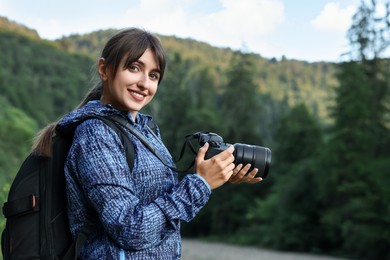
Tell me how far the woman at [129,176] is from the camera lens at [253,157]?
3 cm

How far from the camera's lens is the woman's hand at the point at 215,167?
182 cm

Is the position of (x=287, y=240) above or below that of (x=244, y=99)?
below

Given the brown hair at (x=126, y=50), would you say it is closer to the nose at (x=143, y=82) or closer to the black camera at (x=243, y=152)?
the nose at (x=143, y=82)

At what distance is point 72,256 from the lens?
5.63 ft

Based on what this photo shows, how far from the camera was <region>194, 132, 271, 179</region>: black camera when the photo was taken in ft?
6.15

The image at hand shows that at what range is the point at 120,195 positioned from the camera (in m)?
1.66

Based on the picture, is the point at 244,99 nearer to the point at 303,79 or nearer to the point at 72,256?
the point at 72,256

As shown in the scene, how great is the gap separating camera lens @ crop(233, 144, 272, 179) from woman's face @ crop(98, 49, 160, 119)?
→ 342mm

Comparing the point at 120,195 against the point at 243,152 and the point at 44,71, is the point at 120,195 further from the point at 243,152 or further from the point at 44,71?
the point at 44,71

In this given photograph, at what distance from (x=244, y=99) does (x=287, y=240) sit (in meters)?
Result: 12.1

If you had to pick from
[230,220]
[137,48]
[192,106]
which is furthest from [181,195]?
[192,106]

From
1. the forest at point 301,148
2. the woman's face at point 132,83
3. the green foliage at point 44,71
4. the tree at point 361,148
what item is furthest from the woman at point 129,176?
the green foliage at point 44,71

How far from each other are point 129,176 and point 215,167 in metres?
0.27

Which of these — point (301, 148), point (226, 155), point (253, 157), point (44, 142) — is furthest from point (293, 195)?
point (44, 142)
